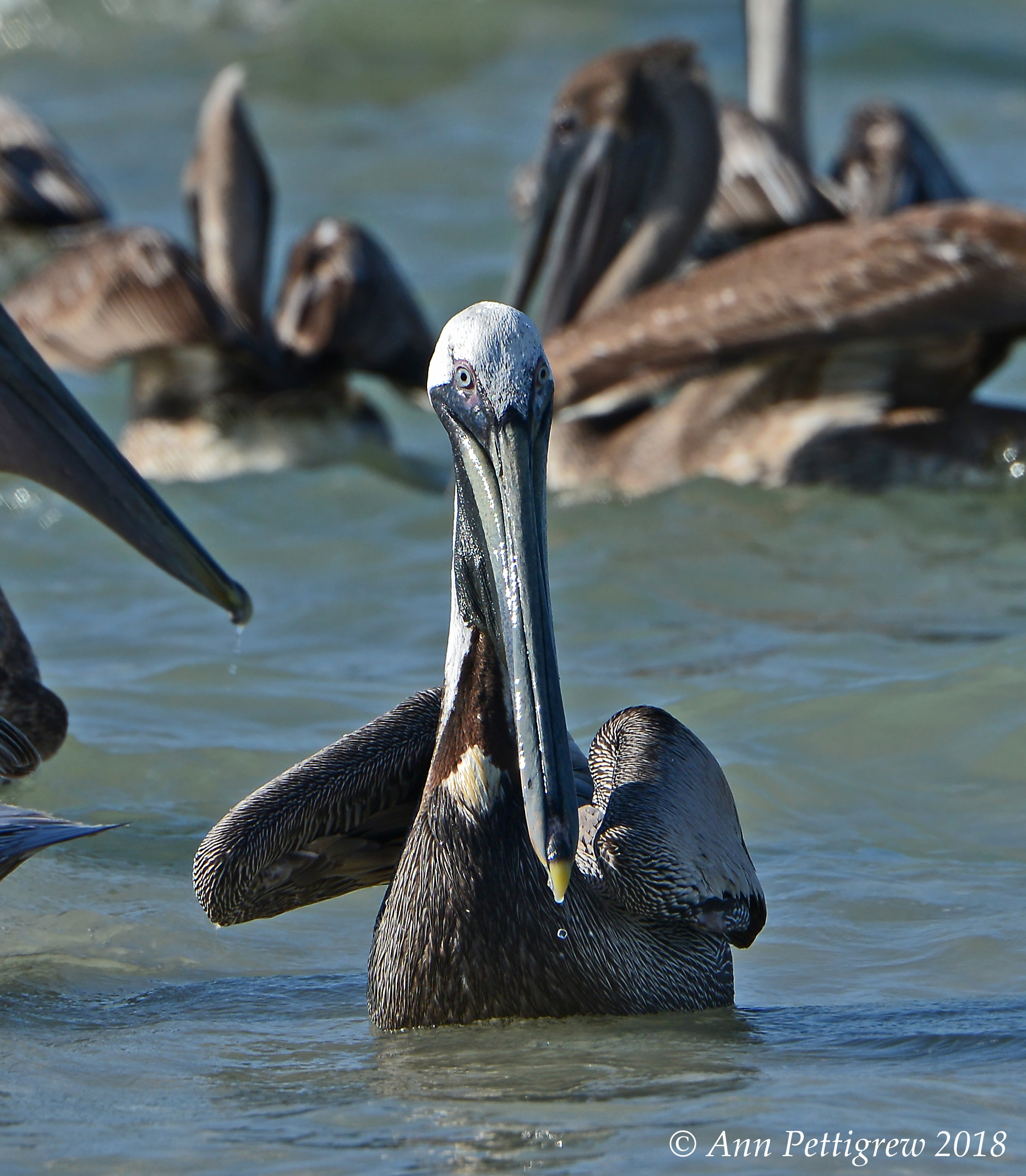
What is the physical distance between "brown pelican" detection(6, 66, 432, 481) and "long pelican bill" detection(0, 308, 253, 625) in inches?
105

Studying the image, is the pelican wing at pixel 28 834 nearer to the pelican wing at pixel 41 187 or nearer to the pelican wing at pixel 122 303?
the pelican wing at pixel 122 303

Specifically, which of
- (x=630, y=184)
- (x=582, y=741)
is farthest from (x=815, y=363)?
(x=582, y=741)

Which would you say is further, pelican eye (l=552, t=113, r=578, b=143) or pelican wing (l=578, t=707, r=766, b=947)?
pelican eye (l=552, t=113, r=578, b=143)

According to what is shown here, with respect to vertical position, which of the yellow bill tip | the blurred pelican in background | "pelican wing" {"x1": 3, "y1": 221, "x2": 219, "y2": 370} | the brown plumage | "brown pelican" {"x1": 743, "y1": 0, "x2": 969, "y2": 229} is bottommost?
the yellow bill tip

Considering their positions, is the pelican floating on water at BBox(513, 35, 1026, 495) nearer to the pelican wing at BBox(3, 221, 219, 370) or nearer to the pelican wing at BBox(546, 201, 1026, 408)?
the pelican wing at BBox(546, 201, 1026, 408)

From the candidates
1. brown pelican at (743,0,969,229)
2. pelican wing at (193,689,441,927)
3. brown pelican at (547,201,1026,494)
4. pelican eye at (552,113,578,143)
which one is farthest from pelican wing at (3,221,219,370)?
pelican wing at (193,689,441,927)

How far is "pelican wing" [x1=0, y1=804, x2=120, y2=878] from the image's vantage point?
10.5ft

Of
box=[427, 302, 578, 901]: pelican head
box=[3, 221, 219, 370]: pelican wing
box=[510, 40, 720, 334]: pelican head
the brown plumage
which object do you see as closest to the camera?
box=[427, 302, 578, 901]: pelican head

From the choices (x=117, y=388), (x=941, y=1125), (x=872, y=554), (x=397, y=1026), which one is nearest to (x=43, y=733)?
(x=397, y=1026)

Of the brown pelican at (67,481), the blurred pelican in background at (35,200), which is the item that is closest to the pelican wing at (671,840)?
the brown pelican at (67,481)

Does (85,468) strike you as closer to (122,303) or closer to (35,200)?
(122,303)

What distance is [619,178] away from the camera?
7707 millimetres

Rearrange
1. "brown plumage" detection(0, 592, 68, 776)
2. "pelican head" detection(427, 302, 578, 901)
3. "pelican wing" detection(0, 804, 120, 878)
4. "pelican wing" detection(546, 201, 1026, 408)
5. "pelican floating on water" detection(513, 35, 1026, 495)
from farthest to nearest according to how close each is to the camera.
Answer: "pelican floating on water" detection(513, 35, 1026, 495), "pelican wing" detection(546, 201, 1026, 408), "brown plumage" detection(0, 592, 68, 776), "pelican wing" detection(0, 804, 120, 878), "pelican head" detection(427, 302, 578, 901)

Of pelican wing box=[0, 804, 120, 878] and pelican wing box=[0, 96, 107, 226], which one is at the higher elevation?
pelican wing box=[0, 96, 107, 226]
